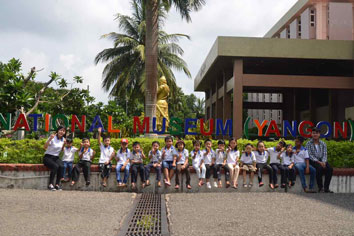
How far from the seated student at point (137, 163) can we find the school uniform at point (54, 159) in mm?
1672

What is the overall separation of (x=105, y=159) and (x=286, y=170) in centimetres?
439

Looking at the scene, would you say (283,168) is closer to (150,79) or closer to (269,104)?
(150,79)

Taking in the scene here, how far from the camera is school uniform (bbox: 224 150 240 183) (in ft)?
29.7

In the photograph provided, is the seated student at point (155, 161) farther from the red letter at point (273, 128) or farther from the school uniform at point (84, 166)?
the red letter at point (273, 128)

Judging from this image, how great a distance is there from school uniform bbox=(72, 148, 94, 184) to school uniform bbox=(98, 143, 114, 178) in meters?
0.27

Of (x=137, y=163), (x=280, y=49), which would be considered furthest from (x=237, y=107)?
(x=137, y=163)

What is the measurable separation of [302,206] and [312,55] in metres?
13.5

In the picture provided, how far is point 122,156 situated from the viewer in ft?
30.1

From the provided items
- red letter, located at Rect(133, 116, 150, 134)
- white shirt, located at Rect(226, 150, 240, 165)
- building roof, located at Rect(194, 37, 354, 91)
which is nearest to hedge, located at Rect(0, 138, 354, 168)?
white shirt, located at Rect(226, 150, 240, 165)

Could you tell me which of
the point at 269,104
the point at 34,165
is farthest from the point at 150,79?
the point at 269,104

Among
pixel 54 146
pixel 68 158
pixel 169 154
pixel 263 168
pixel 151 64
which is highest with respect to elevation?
pixel 151 64

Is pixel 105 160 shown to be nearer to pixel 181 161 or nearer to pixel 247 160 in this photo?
pixel 181 161

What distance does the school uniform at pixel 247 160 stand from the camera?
30.0 ft

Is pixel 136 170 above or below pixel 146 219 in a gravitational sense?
above
